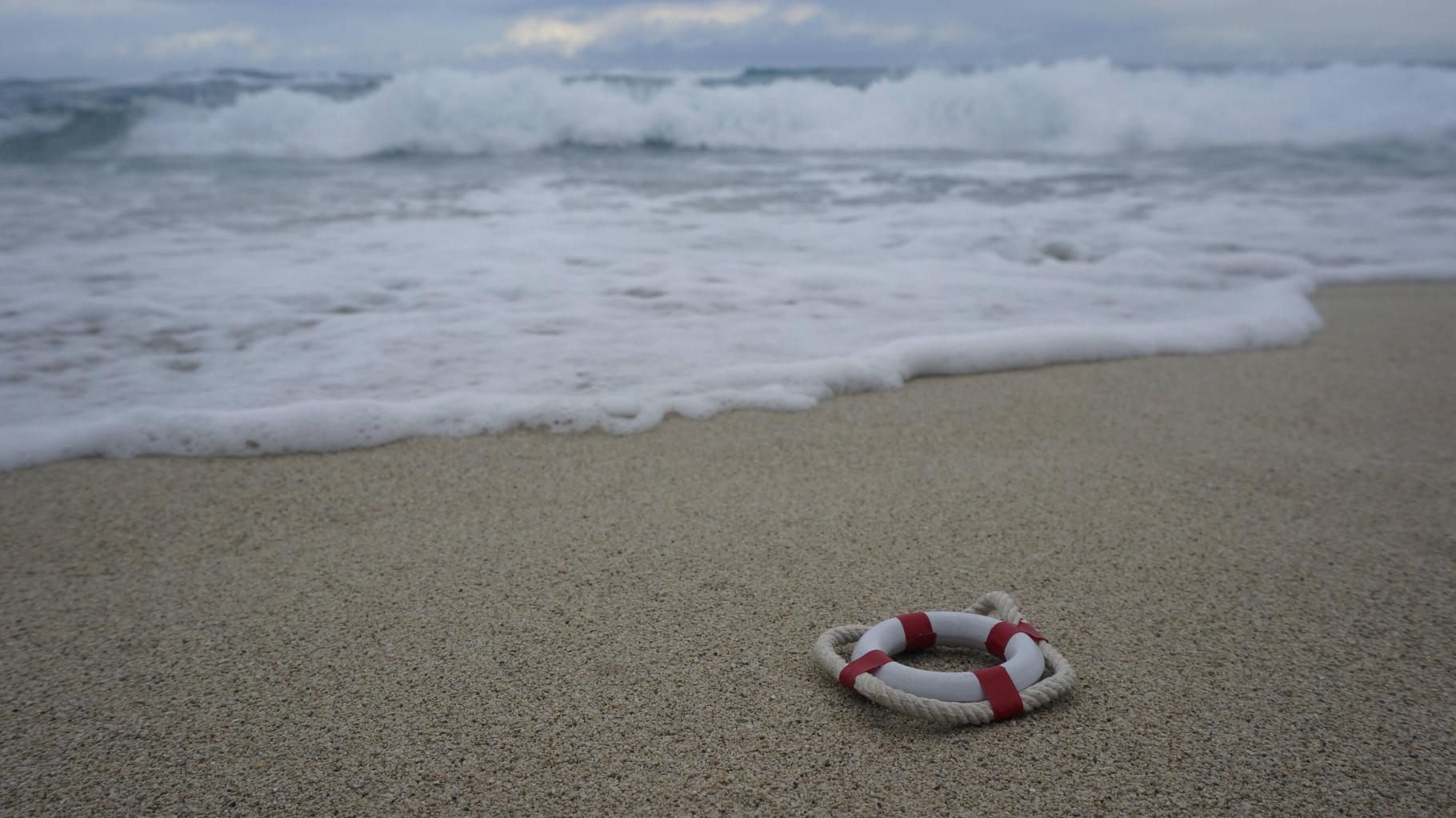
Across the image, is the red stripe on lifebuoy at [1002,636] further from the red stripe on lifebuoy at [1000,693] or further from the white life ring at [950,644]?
the red stripe on lifebuoy at [1000,693]

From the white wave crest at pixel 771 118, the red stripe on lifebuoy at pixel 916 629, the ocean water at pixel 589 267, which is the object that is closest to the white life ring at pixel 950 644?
the red stripe on lifebuoy at pixel 916 629

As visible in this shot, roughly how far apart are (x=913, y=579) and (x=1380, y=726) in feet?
2.56

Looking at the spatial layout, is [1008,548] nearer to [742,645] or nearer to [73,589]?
[742,645]

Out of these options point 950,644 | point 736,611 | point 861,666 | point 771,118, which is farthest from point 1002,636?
point 771,118

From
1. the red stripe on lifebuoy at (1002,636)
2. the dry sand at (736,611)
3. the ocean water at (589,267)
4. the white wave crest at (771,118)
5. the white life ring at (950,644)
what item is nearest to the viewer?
the dry sand at (736,611)

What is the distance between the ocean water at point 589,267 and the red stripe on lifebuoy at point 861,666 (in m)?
1.36

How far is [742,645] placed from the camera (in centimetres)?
163

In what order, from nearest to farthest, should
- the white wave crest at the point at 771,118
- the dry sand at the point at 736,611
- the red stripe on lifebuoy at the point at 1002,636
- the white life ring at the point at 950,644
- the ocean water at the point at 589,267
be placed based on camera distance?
the dry sand at the point at 736,611 < the white life ring at the point at 950,644 < the red stripe on lifebuoy at the point at 1002,636 < the ocean water at the point at 589,267 < the white wave crest at the point at 771,118

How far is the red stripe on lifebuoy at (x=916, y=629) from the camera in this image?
1.57 metres

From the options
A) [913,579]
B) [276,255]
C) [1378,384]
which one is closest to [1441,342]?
[1378,384]

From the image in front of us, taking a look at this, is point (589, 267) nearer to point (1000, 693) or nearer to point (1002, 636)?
point (1002, 636)

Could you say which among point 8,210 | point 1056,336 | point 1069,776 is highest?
point 8,210

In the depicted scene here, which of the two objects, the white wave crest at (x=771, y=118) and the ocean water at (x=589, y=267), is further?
the white wave crest at (x=771, y=118)

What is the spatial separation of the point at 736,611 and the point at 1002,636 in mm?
492
